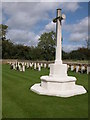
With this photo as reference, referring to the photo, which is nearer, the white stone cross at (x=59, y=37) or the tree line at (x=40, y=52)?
the white stone cross at (x=59, y=37)

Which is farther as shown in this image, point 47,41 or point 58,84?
point 47,41

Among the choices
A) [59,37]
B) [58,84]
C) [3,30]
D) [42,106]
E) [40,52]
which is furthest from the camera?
[3,30]

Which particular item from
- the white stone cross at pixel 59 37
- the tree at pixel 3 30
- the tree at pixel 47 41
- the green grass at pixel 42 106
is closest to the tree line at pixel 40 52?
the tree at pixel 47 41

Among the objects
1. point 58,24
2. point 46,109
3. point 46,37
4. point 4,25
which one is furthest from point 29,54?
point 46,109

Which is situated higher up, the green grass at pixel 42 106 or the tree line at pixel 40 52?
the tree line at pixel 40 52

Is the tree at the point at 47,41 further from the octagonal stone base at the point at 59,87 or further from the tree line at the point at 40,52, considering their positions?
the octagonal stone base at the point at 59,87

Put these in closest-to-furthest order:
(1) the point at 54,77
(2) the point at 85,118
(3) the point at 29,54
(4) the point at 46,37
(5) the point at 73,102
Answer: (2) the point at 85,118, (5) the point at 73,102, (1) the point at 54,77, (3) the point at 29,54, (4) the point at 46,37

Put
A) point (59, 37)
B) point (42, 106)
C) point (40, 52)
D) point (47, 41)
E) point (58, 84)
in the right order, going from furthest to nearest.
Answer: point (47, 41) < point (40, 52) < point (59, 37) < point (58, 84) < point (42, 106)

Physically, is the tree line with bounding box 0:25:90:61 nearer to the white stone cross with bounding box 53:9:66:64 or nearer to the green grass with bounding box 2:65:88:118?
the white stone cross with bounding box 53:9:66:64

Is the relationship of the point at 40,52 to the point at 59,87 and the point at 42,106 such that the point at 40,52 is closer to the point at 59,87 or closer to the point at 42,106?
the point at 59,87

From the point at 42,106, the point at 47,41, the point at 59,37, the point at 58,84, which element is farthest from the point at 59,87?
the point at 47,41

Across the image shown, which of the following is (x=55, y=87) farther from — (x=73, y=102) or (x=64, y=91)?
(x=73, y=102)

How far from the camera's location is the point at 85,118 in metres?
4.71

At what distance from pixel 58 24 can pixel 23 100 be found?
3905 millimetres
